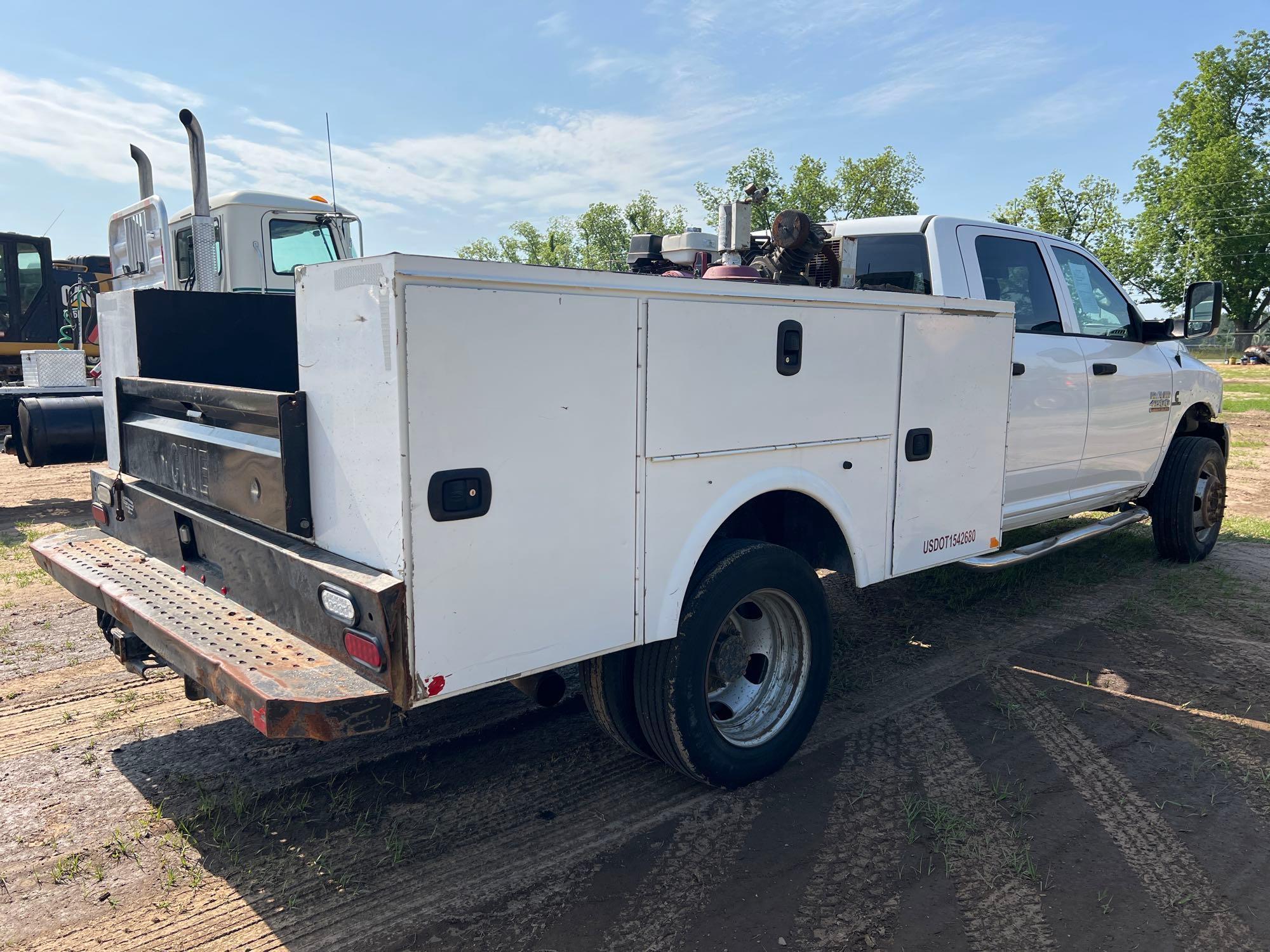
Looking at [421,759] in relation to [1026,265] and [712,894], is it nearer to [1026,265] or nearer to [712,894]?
[712,894]

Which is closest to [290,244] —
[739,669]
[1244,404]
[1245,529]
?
[739,669]

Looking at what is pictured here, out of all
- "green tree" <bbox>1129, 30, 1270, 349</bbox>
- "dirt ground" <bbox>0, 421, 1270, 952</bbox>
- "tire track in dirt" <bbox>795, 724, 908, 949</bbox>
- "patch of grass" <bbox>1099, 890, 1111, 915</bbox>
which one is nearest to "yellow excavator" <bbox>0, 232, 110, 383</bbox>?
"dirt ground" <bbox>0, 421, 1270, 952</bbox>

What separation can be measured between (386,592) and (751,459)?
4.69ft

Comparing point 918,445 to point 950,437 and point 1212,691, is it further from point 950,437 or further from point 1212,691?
point 1212,691

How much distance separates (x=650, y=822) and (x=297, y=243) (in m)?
7.10

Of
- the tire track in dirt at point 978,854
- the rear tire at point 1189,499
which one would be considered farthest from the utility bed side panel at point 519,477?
the rear tire at point 1189,499

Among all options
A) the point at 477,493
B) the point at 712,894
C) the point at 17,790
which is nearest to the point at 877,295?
the point at 477,493

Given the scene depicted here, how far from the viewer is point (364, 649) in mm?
2424

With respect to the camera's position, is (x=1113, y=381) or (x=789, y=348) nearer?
(x=789, y=348)

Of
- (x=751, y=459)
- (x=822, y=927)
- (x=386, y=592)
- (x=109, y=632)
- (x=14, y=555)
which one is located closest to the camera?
(x=386, y=592)

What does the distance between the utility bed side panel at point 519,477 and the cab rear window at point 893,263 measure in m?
2.57

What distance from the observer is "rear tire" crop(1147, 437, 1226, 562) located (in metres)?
6.43

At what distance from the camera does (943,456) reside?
405 cm

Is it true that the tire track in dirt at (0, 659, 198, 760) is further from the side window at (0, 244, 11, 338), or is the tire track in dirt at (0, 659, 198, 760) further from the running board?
the side window at (0, 244, 11, 338)
